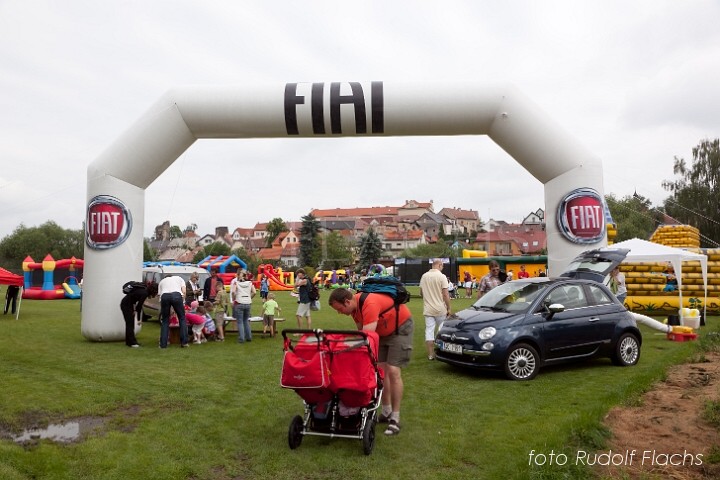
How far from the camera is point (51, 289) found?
29062 millimetres

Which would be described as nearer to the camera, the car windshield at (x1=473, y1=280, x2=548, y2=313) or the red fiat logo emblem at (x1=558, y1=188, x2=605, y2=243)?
the car windshield at (x1=473, y1=280, x2=548, y2=313)

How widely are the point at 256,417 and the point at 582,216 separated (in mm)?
8639

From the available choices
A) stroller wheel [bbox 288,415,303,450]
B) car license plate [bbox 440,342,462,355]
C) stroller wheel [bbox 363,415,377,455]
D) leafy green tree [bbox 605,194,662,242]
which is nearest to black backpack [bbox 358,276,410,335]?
stroller wheel [bbox 363,415,377,455]

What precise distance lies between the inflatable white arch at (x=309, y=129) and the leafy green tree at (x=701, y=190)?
4049 centimetres

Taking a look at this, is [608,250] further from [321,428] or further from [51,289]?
[51,289]

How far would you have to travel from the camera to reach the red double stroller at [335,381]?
A: 504cm

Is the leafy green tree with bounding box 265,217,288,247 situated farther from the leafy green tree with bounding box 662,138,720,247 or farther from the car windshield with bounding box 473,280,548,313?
the car windshield with bounding box 473,280,548,313

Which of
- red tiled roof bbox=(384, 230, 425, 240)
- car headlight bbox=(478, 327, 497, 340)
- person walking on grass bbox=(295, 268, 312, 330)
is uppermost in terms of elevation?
red tiled roof bbox=(384, 230, 425, 240)

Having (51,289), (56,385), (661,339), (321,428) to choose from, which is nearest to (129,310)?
(56,385)

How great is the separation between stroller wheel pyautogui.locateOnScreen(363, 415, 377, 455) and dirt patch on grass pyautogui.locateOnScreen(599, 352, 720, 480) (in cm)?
198

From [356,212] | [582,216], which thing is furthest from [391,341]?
[356,212]

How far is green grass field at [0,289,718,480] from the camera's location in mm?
4910

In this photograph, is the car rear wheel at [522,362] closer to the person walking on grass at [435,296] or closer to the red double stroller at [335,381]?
the person walking on grass at [435,296]

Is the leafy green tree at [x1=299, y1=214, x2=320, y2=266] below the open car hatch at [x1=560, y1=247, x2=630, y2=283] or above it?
above
